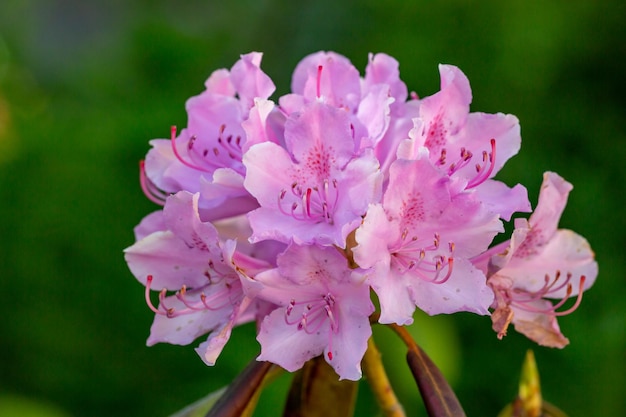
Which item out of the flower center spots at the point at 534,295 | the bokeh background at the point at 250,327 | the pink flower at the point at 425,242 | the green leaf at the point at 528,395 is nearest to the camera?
the pink flower at the point at 425,242

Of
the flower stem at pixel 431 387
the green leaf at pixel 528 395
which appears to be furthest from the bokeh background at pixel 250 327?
the flower stem at pixel 431 387

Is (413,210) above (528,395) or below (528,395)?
above

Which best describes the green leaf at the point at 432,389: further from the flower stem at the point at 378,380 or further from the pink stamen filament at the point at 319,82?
the pink stamen filament at the point at 319,82

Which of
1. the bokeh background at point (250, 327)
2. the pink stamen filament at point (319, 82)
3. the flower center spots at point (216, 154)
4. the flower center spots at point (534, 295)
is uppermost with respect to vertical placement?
the pink stamen filament at point (319, 82)

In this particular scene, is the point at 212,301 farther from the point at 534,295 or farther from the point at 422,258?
the point at 534,295

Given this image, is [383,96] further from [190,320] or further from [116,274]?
[116,274]

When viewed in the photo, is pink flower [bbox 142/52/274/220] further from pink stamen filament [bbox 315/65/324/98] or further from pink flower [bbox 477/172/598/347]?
pink flower [bbox 477/172/598/347]

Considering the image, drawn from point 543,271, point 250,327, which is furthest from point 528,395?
point 250,327

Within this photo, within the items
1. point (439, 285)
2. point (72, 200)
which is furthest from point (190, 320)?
point (72, 200)
